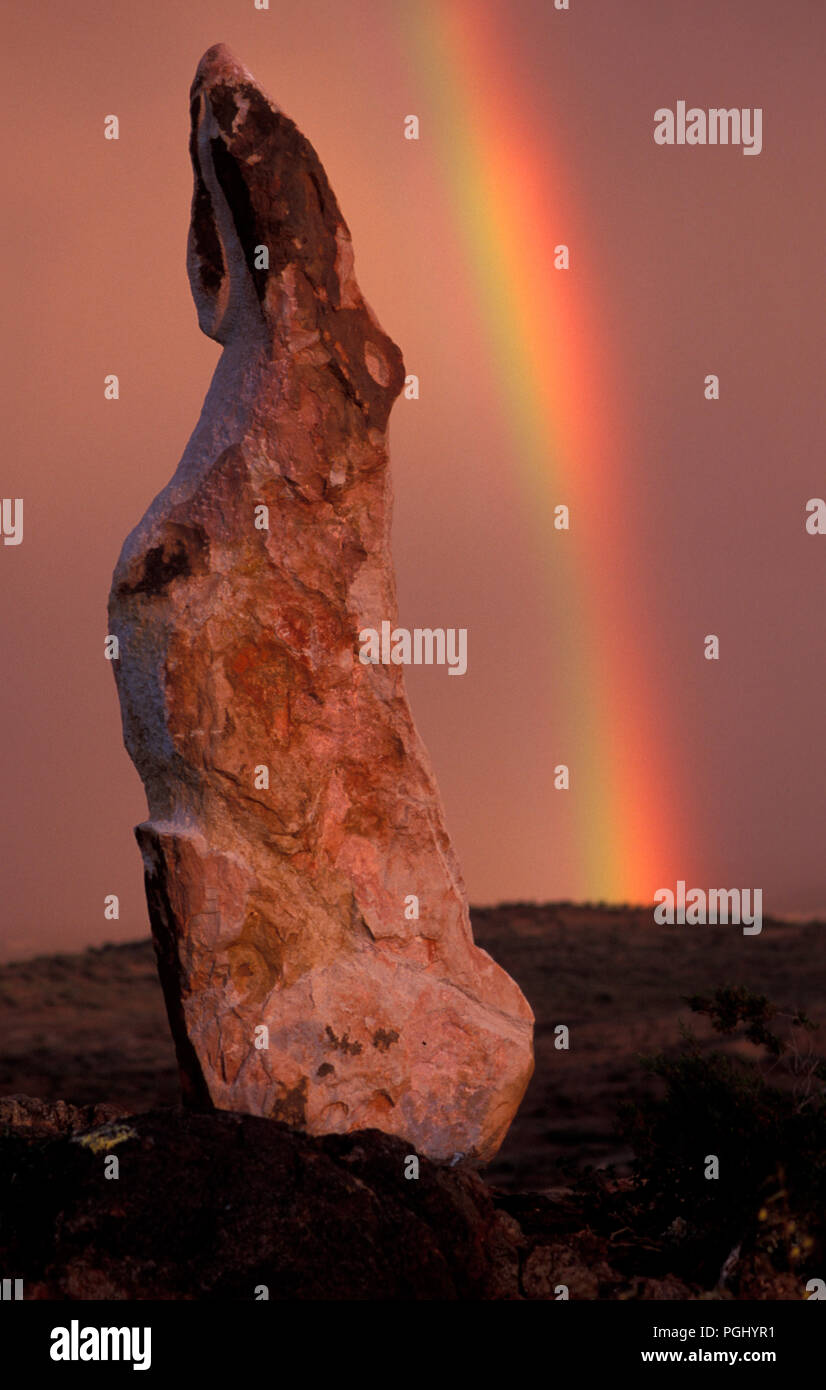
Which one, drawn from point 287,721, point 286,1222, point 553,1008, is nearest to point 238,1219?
point 286,1222

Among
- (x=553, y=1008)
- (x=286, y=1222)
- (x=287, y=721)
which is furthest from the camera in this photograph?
(x=553, y=1008)

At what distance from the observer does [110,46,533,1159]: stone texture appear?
9.76 metres

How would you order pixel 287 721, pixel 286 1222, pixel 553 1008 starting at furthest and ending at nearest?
pixel 553 1008, pixel 287 721, pixel 286 1222

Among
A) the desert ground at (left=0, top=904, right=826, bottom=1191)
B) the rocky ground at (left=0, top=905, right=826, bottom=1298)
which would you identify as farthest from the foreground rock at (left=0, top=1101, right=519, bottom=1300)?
the desert ground at (left=0, top=904, right=826, bottom=1191)

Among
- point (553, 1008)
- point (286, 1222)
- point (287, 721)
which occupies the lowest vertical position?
point (553, 1008)

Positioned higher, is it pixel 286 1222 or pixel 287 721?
pixel 287 721

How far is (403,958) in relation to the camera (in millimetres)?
10461

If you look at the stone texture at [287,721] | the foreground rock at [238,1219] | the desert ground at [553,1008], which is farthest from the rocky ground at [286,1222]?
the desert ground at [553,1008]

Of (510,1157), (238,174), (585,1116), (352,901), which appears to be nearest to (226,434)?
(238,174)

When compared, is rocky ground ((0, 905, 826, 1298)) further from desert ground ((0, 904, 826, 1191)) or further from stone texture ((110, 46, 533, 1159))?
desert ground ((0, 904, 826, 1191))

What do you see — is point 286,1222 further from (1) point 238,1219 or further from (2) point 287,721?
(2) point 287,721

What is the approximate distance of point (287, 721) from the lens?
10.1m

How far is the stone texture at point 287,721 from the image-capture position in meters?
9.76
